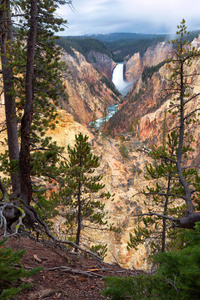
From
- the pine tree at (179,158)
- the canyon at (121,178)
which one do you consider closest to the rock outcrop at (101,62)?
the canyon at (121,178)

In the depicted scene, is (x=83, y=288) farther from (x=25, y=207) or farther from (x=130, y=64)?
(x=130, y=64)

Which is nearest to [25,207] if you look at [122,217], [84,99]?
[122,217]

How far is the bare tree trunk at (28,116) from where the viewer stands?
4723mm

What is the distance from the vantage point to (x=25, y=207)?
17.8 ft

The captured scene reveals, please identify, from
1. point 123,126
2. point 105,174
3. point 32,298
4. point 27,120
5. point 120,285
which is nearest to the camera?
point 120,285

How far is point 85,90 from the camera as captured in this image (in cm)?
11181

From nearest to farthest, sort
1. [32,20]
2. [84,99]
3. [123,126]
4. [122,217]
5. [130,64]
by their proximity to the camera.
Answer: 1. [32,20]
2. [122,217]
3. [123,126]
4. [84,99]
5. [130,64]

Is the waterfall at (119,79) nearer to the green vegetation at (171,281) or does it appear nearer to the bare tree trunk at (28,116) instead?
the bare tree trunk at (28,116)

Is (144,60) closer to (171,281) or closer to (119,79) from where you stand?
(119,79)

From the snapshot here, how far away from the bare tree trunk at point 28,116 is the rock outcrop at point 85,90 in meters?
82.9

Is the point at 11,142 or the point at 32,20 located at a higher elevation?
the point at 32,20

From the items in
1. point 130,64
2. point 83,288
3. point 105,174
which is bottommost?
point 105,174

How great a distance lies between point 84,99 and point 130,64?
95148mm

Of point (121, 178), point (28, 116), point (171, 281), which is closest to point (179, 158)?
point (28, 116)
